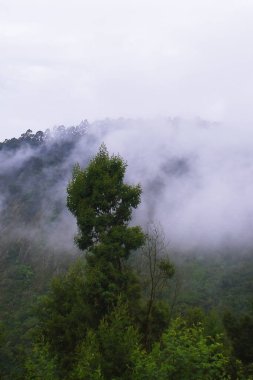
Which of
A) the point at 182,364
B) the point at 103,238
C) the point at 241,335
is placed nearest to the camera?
the point at 182,364

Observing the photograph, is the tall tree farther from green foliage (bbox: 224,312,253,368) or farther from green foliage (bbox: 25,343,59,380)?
green foliage (bbox: 224,312,253,368)

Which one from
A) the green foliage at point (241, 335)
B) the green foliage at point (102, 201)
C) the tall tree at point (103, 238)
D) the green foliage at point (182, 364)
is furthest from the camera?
the green foliage at point (241, 335)

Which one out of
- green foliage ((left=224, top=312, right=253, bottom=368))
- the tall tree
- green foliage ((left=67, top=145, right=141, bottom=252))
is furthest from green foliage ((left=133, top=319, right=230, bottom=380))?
green foliage ((left=224, top=312, right=253, bottom=368))

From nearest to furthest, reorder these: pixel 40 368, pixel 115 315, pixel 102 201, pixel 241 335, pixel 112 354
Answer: pixel 40 368, pixel 112 354, pixel 115 315, pixel 102 201, pixel 241 335

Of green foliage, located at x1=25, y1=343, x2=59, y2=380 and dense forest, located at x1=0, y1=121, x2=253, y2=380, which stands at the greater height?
dense forest, located at x1=0, y1=121, x2=253, y2=380

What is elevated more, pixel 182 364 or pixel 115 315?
pixel 115 315

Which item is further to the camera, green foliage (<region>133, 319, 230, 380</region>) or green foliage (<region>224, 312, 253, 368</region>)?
green foliage (<region>224, 312, 253, 368</region>)

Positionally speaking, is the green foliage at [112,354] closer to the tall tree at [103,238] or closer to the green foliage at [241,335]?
the tall tree at [103,238]

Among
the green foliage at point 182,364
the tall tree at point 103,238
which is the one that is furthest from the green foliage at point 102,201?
the green foliage at point 182,364

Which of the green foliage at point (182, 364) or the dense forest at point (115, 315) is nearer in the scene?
the green foliage at point (182, 364)

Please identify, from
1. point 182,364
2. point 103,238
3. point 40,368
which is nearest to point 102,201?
point 103,238

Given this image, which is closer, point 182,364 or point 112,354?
point 182,364

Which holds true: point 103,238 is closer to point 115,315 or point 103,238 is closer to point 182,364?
point 115,315

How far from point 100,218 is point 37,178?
167m
